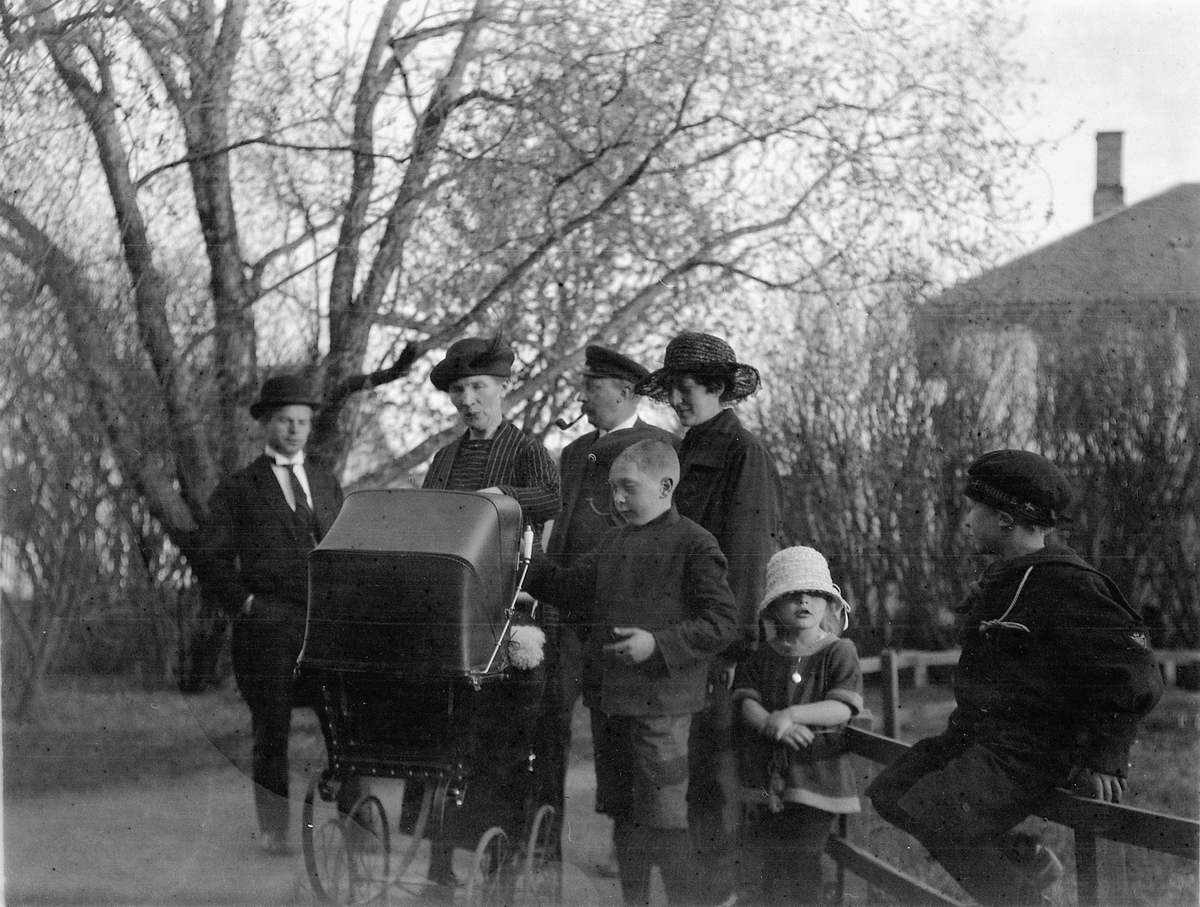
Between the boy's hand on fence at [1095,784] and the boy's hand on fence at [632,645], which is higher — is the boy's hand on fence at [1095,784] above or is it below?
below

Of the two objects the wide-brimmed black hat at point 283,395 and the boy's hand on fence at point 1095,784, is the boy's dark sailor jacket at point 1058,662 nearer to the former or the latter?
the boy's hand on fence at point 1095,784

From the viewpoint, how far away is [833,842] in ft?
10.7

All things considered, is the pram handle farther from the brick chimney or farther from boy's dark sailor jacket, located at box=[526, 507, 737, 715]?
the brick chimney

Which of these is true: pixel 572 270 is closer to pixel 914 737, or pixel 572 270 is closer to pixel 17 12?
pixel 914 737

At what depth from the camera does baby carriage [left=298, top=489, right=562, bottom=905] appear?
10.0ft

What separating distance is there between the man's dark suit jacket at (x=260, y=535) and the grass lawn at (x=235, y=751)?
316mm

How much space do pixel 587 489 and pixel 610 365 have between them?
1.14ft

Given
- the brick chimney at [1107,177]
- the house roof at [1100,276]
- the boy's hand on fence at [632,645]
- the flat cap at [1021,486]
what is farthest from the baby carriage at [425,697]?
the brick chimney at [1107,177]

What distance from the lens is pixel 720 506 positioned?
3256mm

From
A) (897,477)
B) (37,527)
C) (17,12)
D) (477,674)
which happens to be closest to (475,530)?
(477,674)

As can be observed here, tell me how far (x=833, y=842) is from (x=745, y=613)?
0.65m

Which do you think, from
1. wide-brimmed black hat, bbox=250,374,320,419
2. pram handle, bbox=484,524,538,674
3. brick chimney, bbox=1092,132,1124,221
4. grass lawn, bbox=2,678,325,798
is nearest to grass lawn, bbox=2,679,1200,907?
grass lawn, bbox=2,678,325,798

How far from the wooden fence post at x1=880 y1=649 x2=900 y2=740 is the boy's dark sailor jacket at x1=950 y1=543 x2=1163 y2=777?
0.19m

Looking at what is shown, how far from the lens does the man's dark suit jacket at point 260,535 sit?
3344 mm
